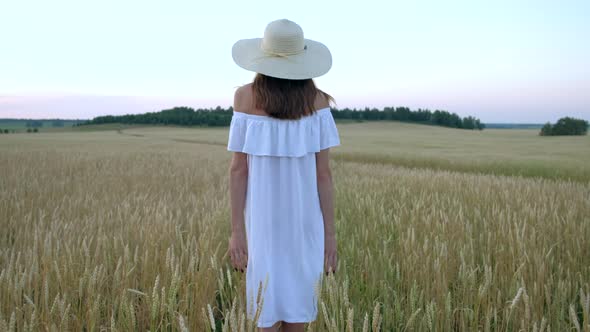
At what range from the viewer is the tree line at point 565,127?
38000mm

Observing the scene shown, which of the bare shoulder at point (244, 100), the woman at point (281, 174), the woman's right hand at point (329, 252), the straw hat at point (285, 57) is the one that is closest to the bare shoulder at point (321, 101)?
the woman at point (281, 174)

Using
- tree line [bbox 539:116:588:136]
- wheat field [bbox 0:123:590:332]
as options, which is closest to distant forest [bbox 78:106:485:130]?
tree line [bbox 539:116:588:136]

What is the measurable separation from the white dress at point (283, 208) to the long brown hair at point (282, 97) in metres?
0.04

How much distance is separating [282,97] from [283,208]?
1.59 ft

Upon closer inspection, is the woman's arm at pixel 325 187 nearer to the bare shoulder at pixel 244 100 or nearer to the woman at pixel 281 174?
the woman at pixel 281 174

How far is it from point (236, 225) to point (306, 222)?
310mm

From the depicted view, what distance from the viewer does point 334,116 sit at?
64500 millimetres

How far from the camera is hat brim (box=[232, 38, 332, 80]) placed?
1728 millimetres

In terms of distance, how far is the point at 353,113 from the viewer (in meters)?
59.1

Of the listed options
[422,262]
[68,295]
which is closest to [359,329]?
[422,262]

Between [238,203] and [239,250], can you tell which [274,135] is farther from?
[239,250]

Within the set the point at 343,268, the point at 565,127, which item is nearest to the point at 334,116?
the point at 565,127

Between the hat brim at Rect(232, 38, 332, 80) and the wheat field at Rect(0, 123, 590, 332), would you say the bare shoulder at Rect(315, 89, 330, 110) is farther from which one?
the wheat field at Rect(0, 123, 590, 332)

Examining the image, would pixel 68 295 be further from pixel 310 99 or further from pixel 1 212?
pixel 1 212
